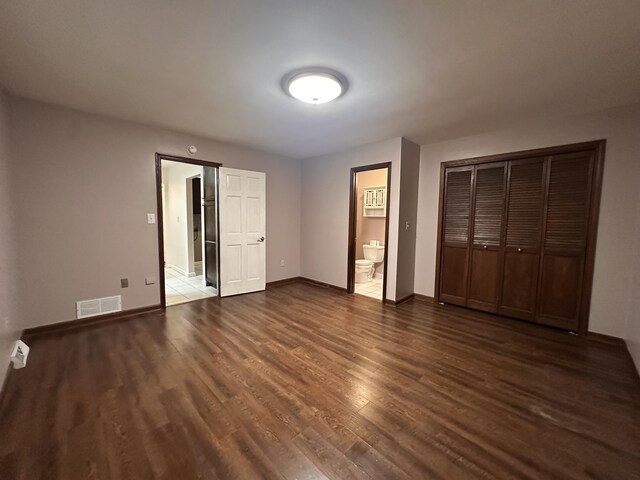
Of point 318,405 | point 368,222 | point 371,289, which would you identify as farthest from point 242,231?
point 318,405

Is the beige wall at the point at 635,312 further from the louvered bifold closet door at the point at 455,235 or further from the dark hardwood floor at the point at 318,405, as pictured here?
the louvered bifold closet door at the point at 455,235

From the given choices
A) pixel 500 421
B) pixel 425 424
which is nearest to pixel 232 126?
pixel 425 424

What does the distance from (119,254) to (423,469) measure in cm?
365

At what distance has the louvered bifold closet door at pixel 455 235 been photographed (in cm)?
364

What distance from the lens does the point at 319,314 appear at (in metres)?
3.45

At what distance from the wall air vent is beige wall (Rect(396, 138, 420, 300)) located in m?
3.67

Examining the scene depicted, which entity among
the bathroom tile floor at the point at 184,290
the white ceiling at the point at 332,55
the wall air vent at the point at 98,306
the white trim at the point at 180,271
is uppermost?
the white ceiling at the point at 332,55

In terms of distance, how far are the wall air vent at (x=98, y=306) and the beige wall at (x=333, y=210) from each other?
9.81 ft

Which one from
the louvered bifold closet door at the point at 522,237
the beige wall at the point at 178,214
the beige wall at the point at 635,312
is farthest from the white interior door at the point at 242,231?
the beige wall at the point at 635,312

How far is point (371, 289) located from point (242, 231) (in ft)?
8.05

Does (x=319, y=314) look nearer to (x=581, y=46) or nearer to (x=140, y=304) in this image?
(x=140, y=304)

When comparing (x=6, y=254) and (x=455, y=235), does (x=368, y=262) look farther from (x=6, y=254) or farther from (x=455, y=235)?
(x=6, y=254)

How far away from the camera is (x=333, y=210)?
14.9 ft

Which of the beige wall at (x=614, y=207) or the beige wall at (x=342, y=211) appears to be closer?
the beige wall at (x=614, y=207)
